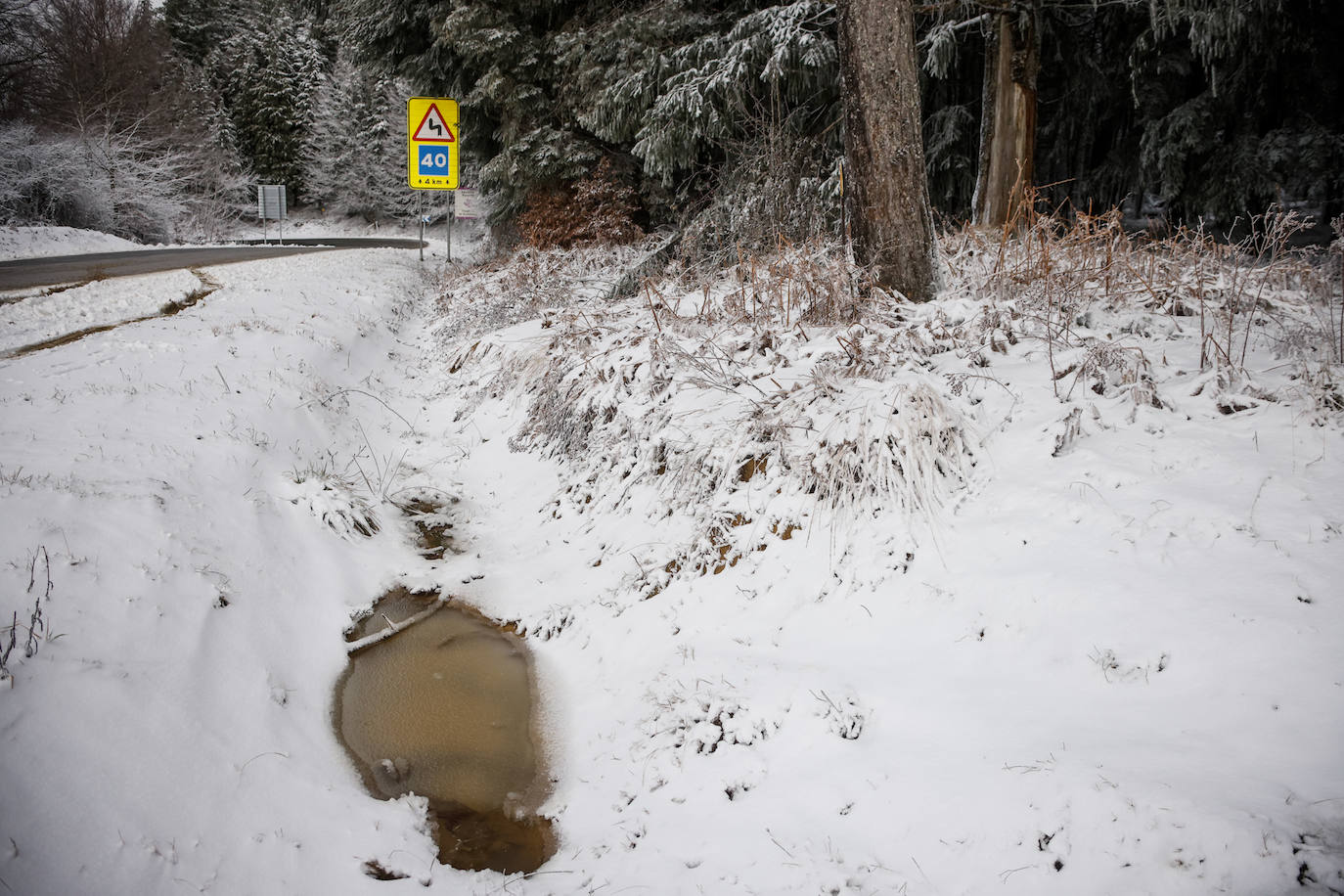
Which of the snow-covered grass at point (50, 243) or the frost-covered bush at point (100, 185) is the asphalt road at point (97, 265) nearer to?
the snow-covered grass at point (50, 243)

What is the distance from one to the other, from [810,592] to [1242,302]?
3.18m

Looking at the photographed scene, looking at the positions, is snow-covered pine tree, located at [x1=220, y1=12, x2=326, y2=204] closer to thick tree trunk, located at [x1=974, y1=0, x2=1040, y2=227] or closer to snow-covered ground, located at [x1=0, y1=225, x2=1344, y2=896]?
thick tree trunk, located at [x1=974, y1=0, x2=1040, y2=227]

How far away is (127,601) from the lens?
285 cm

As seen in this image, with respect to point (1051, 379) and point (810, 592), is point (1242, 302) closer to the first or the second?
point (1051, 379)

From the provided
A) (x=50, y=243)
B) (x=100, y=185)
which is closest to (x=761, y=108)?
(x=50, y=243)

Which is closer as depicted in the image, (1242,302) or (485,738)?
(485,738)

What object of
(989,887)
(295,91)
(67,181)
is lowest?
(989,887)

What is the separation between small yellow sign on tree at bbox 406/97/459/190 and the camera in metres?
12.8

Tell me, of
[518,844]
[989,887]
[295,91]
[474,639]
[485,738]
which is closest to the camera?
[989,887]

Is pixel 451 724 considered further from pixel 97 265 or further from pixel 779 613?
pixel 97 265

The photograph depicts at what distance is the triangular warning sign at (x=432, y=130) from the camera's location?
12.8 meters

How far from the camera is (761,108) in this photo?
725 cm

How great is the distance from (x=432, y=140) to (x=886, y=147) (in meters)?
10.8

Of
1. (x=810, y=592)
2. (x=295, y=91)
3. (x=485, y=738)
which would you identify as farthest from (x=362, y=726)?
(x=295, y=91)
